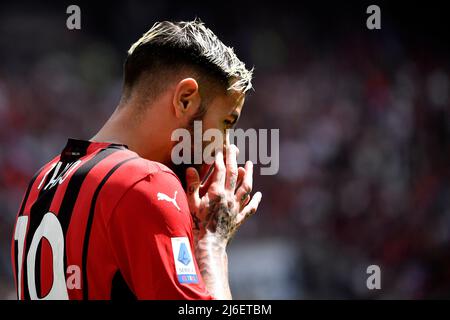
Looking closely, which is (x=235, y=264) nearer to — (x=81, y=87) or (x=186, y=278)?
(x=81, y=87)

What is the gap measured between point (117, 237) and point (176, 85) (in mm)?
597

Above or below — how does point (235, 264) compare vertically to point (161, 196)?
below

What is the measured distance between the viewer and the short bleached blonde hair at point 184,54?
2.11m

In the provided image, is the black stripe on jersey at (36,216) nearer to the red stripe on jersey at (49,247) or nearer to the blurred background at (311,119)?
the red stripe on jersey at (49,247)

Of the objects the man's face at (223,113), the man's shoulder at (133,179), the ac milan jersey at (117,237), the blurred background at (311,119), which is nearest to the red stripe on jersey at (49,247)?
the ac milan jersey at (117,237)

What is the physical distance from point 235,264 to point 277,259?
53 cm

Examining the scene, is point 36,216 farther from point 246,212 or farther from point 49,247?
point 246,212

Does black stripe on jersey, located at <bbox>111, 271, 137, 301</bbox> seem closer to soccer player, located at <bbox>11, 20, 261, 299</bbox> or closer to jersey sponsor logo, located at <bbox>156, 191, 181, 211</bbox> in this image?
soccer player, located at <bbox>11, 20, 261, 299</bbox>

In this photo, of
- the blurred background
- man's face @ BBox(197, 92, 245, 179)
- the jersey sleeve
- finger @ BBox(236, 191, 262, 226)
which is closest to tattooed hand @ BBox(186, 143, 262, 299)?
finger @ BBox(236, 191, 262, 226)

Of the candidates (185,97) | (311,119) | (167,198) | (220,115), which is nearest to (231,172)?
(220,115)

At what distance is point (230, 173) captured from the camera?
2.21 metres

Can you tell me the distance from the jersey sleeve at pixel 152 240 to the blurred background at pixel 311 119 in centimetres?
657
